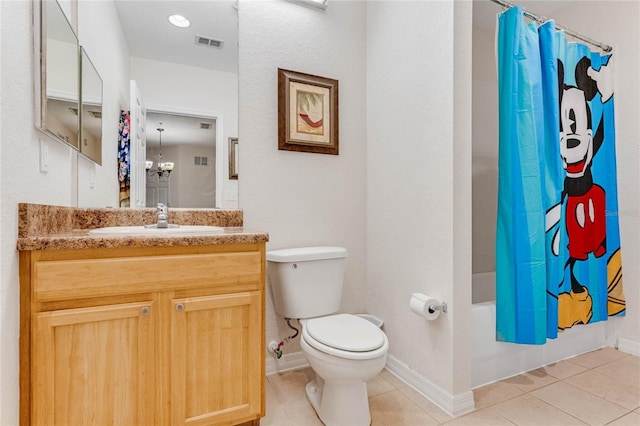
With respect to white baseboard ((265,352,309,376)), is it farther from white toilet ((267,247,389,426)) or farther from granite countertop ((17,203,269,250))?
granite countertop ((17,203,269,250))

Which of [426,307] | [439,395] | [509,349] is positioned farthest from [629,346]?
[426,307]

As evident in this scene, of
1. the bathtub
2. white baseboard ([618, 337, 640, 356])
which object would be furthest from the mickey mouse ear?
white baseboard ([618, 337, 640, 356])

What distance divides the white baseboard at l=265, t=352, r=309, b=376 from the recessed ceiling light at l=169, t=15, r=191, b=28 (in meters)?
1.94

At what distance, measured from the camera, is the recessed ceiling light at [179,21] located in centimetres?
178

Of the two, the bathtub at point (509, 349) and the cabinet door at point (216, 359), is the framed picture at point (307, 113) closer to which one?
the cabinet door at point (216, 359)

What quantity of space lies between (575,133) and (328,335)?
1895 mm

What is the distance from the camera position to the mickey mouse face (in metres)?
1.96

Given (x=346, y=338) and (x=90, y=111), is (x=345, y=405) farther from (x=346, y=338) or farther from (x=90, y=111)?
(x=90, y=111)

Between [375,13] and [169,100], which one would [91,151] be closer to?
[169,100]

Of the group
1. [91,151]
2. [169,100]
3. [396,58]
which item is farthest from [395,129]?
[91,151]

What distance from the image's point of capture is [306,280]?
70.5 inches

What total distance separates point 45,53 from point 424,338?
2.06m

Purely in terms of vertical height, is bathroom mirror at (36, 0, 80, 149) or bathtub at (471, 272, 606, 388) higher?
bathroom mirror at (36, 0, 80, 149)

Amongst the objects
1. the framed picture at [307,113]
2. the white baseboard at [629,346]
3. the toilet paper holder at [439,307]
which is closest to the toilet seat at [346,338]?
the toilet paper holder at [439,307]
